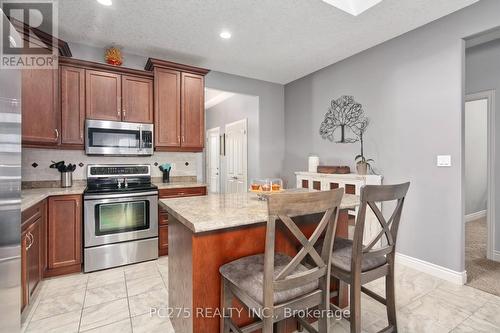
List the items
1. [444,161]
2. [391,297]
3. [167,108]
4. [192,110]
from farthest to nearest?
[192,110] < [167,108] < [444,161] < [391,297]

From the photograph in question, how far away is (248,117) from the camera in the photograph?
5.18m

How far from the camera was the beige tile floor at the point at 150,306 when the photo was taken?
75.1 inches

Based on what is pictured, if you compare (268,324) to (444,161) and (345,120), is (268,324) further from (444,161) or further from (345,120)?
(345,120)

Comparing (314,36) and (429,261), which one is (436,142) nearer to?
(429,261)

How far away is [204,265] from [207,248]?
0.10 metres

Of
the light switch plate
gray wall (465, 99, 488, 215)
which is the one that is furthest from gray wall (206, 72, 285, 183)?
gray wall (465, 99, 488, 215)

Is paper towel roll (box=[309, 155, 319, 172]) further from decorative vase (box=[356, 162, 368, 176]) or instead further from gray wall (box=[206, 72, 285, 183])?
gray wall (box=[206, 72, 285, 183])

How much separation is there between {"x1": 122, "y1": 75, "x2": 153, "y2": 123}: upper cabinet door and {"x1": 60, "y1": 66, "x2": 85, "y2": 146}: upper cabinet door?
472 mm

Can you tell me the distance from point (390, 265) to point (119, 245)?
2.83 metres

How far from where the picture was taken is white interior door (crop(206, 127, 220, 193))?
691 cm

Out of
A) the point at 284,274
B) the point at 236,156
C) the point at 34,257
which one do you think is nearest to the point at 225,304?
A: the point at 284,274

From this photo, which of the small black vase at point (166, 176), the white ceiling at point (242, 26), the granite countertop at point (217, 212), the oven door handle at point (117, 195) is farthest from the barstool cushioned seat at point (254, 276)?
the small black vase at point (166, 176)

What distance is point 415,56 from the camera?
9.61 ft

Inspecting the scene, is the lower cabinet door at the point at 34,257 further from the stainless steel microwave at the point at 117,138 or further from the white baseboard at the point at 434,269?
the white baseboard at the point at 434,269
